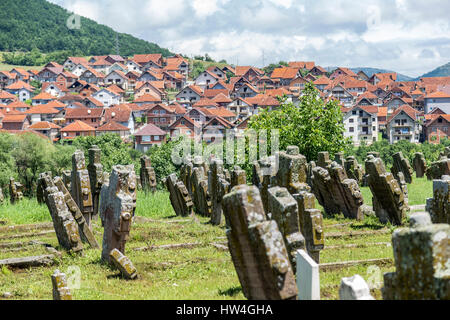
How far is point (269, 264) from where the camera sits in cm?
839

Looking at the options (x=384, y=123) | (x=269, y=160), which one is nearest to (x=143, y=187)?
(x=269, y=160)

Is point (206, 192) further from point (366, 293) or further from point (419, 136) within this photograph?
point (419, 136)

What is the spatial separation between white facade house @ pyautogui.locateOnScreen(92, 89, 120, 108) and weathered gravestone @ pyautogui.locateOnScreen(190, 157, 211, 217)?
101 metres

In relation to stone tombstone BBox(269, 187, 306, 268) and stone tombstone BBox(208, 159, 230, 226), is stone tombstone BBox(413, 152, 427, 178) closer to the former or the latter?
stone tombstone BBox(208, 159, 230, 226)

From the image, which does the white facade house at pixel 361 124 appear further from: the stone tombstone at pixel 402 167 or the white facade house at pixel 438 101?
the stone tombstone at pixel 402 167

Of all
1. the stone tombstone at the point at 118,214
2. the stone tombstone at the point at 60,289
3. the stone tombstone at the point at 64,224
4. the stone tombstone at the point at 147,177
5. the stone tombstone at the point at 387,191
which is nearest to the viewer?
the stone tombstone at the point at 60,289

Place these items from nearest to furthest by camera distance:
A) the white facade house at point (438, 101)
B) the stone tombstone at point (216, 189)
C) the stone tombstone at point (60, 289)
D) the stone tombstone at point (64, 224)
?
the stone tombstone at point (60, 289), the stone tombstone at point (64, 224), the stone tombstone at point (216, 189), the white facade house at point (438, 101)

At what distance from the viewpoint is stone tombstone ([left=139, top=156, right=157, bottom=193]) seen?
33188 millimetres

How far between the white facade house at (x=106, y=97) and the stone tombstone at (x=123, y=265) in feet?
370

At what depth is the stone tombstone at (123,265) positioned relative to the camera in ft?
42.6

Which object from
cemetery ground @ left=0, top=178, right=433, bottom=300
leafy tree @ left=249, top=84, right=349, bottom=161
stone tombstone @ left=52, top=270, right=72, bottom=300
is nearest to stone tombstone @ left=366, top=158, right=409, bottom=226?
cemetery ground @ left=0, top=178, right=433, bottom=300

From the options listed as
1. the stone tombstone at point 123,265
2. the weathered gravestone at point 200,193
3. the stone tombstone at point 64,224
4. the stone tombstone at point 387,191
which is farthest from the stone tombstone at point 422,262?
the weathered gravestone at point 200,193

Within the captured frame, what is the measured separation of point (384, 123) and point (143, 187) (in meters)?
74.4

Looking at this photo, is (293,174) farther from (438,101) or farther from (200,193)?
(438,101)
